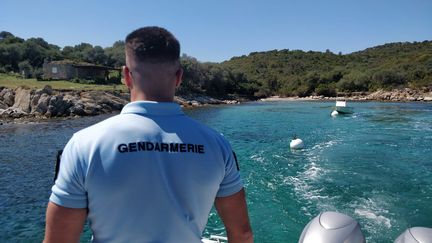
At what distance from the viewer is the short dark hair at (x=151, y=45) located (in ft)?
6.61

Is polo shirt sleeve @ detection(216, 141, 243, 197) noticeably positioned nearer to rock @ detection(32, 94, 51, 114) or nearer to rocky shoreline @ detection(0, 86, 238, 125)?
rocky shoreline @ detection(0, 86, 238, 125)

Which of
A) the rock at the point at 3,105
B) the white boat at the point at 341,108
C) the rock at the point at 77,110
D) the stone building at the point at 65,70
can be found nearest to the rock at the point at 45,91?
the rock at the point at 77,110

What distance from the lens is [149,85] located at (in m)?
2.06

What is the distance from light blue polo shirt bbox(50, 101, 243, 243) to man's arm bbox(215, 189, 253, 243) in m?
0.22

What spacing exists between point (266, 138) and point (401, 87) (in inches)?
2919

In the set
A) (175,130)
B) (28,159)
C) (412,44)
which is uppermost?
(412,44)

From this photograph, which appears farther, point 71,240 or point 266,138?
point 266,138

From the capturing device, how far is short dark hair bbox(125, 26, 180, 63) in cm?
201

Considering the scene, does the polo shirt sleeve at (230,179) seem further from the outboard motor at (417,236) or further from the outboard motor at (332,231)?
the outboard motor at (417,236)

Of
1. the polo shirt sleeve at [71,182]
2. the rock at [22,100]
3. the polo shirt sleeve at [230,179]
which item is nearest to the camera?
the polo shirt sleeve at [71,182]

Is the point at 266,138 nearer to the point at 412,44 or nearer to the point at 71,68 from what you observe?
the point at 71,68

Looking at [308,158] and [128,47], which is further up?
[128,47]

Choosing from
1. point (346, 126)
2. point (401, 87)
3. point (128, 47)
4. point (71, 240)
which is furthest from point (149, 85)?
point (401, 87)

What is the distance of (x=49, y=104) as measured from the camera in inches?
1732
